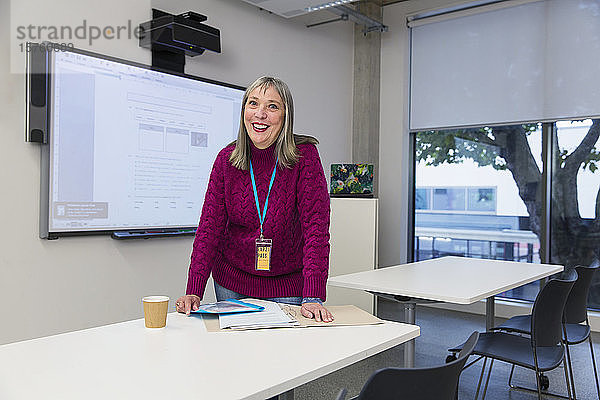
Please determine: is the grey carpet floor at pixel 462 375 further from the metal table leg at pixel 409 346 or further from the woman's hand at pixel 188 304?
the woman's hand at pixel 188 304

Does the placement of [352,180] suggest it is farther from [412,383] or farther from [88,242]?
[412,383]

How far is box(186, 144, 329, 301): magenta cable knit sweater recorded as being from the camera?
1.93 m

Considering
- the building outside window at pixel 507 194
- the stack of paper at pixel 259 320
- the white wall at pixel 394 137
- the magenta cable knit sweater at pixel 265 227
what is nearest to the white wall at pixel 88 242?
the white wall at pixel 394 137

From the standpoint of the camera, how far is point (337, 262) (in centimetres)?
505

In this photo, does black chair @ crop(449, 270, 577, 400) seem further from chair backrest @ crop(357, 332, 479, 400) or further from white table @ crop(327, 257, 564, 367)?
chair backrest @ crop(357, 332, 479, 400)

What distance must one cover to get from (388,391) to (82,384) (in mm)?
637

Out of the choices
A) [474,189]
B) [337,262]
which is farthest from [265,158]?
[474,189]

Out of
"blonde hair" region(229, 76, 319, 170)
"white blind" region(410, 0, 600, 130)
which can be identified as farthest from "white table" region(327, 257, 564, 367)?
"white blind" region(410, 0, 600, 130)

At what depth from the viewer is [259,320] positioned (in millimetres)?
1672

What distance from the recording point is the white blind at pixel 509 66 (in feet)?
16.5

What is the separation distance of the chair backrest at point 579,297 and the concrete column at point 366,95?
3.32 metres

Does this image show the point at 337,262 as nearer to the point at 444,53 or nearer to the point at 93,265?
the point at 93,265

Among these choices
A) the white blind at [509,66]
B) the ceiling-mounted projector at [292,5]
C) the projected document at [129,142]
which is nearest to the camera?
the projected document at [129,142]

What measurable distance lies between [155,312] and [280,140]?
750 millimetres
